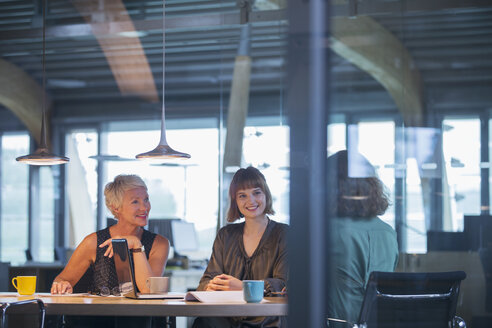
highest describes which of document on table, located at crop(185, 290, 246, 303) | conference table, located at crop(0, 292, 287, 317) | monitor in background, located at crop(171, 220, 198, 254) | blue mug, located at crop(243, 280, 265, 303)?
blue mug, located at crop(243, 280, 265, 303)

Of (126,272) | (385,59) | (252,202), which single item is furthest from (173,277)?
(385,59)

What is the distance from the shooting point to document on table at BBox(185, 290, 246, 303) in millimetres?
3014

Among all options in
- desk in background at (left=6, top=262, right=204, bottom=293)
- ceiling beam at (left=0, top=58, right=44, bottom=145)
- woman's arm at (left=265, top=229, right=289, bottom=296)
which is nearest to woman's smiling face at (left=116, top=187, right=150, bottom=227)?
woman's arm at (left=265, top=229, right=289, bottom=296)

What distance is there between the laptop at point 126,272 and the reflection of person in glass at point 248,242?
1.07ft

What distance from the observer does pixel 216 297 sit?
307cm

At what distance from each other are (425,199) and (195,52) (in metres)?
9.52

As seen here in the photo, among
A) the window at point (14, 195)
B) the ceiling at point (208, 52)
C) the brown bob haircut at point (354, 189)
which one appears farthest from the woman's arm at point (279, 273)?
the window at point (14, 195)

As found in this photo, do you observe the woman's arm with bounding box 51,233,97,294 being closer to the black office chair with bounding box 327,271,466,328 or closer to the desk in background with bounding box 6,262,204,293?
the black office chair with bounding box 327,271,466,328

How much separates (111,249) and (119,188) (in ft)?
1.76

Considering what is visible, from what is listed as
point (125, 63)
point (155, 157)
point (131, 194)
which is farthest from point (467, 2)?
point (125, 63)

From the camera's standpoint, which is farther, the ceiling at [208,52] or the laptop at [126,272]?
the laptop at [126,272]

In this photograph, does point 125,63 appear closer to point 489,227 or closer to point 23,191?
point 23,191

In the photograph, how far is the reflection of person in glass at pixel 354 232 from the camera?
1.92 meters

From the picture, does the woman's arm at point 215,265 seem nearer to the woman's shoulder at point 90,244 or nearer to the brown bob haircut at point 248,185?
the brown bob haircut at point 248,185
